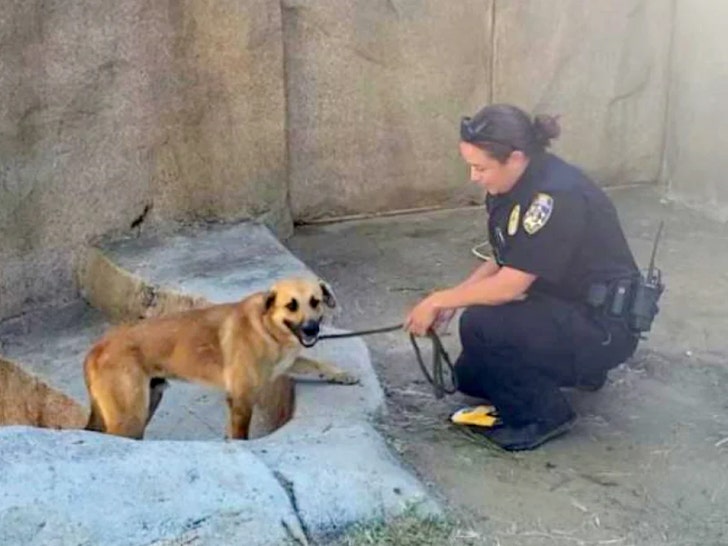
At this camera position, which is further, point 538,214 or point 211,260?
point 211,260

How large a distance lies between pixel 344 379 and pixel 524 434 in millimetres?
687

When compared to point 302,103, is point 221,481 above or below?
below

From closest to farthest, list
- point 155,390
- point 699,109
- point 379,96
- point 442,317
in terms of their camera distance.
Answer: point 442,317 < point 155,390 < point 379,96 < point 699,109

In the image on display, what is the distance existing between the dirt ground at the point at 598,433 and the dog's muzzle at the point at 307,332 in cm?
38

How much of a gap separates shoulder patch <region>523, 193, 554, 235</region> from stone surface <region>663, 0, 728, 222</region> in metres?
3.45

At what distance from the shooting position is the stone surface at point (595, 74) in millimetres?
7641

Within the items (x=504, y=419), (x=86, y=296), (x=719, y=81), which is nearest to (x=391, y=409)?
(x=504, y=419)

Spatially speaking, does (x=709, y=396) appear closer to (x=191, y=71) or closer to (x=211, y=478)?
(x=211, y=478)

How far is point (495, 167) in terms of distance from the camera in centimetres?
441

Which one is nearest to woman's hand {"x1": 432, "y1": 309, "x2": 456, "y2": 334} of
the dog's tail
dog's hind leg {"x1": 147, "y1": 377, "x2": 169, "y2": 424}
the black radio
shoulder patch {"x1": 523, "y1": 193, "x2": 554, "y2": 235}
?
shoulder patch {"x1": 523, "y1": 193, "x2": 554, "y2": 235}

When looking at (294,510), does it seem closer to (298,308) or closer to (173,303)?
(298,308)

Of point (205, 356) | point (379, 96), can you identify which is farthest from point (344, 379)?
point (379, 96)

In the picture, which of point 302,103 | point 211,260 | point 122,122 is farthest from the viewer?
point 302,103

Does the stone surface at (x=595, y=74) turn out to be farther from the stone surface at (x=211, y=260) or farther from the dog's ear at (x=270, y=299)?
the dog's ear at (x=270, y=299)
